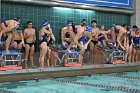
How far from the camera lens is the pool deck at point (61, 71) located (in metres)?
7.92

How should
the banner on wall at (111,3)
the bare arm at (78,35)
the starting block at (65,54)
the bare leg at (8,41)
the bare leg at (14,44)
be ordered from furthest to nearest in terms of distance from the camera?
the banner on wall at (111,3) → the bare arm at (78,35) → the starting block at (65,54) → the bare leg at (14,44) → the bare leg at (8,41)

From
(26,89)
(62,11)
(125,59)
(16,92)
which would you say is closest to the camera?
(16,92)

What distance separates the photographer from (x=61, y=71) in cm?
906

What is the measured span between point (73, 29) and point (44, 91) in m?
4.25

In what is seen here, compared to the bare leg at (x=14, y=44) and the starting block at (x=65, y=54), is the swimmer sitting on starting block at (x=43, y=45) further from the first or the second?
the bare leg at (x=14, y=44)

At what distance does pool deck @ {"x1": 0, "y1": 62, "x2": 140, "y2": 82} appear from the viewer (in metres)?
7.92

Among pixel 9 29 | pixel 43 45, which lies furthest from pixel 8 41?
pixel 43 45

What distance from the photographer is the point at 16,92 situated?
645 cm

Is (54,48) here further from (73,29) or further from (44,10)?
(44,10)

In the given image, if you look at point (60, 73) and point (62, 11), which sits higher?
point (62, 11)

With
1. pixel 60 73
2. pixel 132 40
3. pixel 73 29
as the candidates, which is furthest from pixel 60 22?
pixel 60 73

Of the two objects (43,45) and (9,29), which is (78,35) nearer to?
(43,45)

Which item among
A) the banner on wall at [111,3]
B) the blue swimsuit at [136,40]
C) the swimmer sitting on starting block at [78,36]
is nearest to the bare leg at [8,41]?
the swimmer sitting on starting block at [78,36]

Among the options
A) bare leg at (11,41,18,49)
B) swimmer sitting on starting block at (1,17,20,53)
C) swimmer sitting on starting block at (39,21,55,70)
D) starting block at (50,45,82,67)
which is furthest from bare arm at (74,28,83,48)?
swimmer sitting on starting block at (1,17,20,53)
